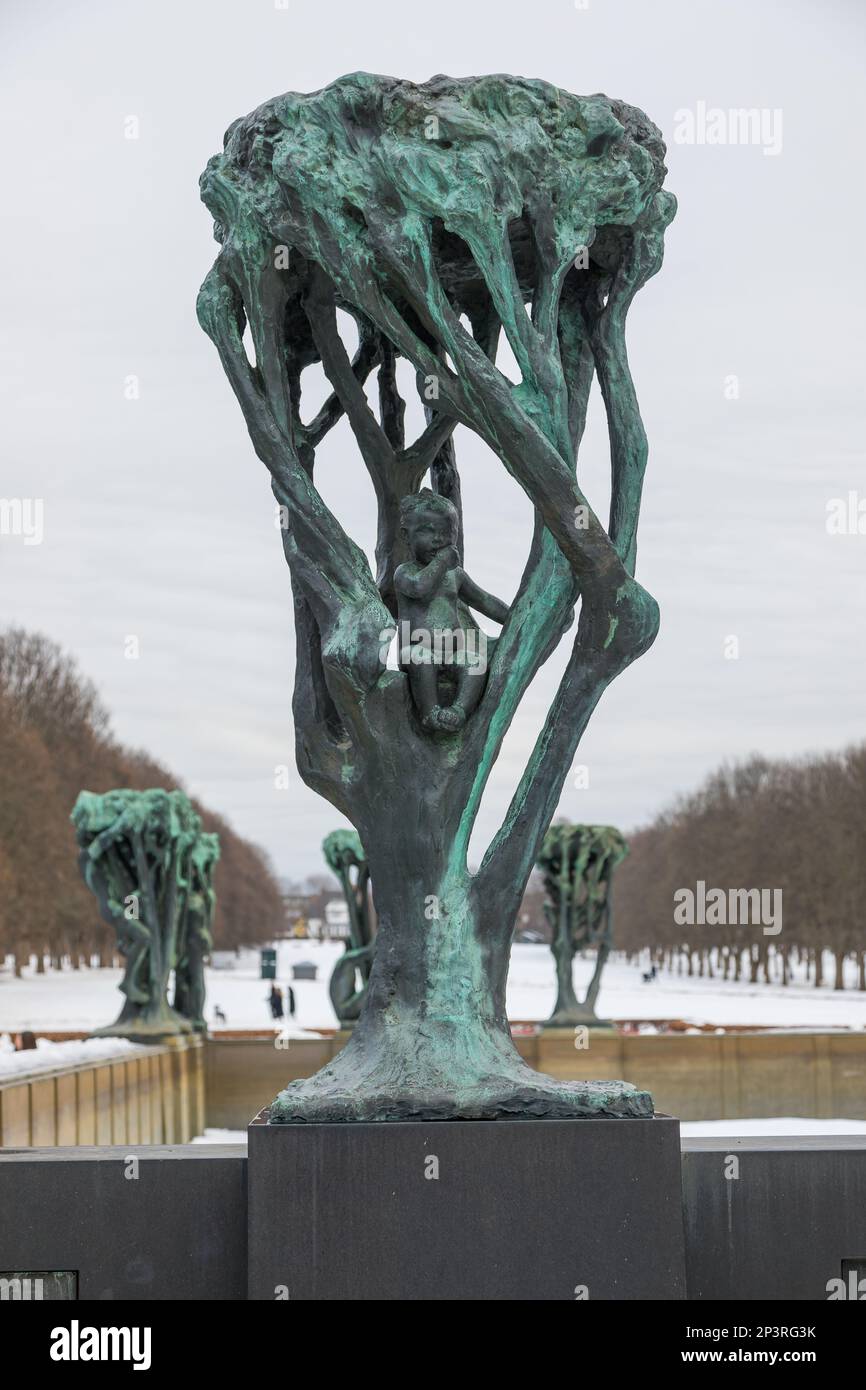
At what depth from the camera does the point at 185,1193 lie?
6977 millimetres

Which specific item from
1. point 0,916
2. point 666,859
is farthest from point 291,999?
point 666,859

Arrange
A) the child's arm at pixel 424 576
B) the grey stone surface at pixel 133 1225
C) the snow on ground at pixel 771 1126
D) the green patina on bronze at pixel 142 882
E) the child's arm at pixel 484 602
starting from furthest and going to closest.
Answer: the green patina on bronze at pixel 142 882 → the snow on ground at pixel 771 1126 → the child's arm at pixel 484 602 → the child's arm at pixel 424 576 → the grey stone surface at pixel 133 1225

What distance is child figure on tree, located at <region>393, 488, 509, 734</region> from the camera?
7.61 meters

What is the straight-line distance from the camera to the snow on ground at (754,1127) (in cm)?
1667

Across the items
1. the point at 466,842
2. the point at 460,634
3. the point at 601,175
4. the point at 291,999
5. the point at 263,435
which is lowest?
the point at 291,999

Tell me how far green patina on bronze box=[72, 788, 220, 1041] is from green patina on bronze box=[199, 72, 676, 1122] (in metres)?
13.7

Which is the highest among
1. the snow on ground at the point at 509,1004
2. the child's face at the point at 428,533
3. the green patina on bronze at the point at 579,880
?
the child's face at the point at 428,533

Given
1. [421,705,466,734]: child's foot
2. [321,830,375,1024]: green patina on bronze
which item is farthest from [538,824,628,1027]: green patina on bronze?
[421,705,466,734]: child's foot

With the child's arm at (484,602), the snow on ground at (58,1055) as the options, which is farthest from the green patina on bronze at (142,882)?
the child's arm at (484,602)

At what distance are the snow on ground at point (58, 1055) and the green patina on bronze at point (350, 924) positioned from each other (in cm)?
394

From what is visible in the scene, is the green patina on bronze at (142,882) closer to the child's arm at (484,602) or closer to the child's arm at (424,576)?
the child's arm at (484,602)

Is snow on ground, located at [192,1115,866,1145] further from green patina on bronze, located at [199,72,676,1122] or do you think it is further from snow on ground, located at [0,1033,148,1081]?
green patina on bronze, located at [199,72,676,1122]

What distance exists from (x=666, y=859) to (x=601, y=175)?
6641cm
